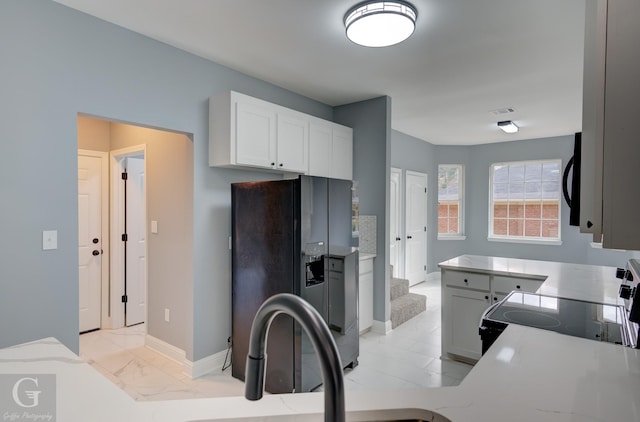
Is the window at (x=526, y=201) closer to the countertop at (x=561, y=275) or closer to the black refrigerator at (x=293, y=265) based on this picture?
the countertop at (x=561, y=275)

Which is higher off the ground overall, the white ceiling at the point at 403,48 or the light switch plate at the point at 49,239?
the white ceiling at the point at 403,48

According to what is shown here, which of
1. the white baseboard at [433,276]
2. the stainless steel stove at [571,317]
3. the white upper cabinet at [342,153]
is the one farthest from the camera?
the white baseboard at [433,276]

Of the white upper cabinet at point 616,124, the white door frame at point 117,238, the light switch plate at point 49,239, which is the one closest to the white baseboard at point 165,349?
the white door frame at point 117,238

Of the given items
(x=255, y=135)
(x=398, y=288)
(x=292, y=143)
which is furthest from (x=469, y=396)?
(x=398, y=288)

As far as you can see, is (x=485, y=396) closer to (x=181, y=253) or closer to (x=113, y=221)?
(x=181, y=253)

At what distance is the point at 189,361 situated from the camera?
2910mm

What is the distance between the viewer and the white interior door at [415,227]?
237 inches

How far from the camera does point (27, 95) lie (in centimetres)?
200

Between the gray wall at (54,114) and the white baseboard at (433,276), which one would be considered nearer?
the gray wall at (54,114)

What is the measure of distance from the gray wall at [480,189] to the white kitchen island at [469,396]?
458 cm

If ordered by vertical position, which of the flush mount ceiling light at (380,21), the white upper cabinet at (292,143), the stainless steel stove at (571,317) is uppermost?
the flush mount ceiling light at (380,21)

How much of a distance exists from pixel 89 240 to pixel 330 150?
9.27 feet

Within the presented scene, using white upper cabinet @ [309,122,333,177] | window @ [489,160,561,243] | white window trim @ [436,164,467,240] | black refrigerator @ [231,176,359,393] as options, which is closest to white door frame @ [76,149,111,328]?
black refrigerator @ [231,176,359,393]

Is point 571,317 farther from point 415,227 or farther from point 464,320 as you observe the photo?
point 415,227
